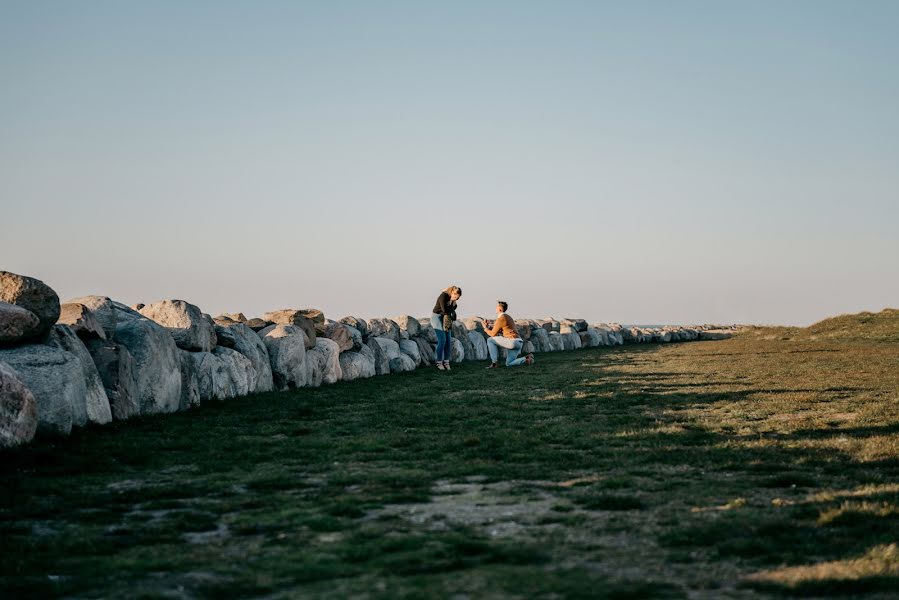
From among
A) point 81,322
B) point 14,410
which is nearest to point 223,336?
point 81,322

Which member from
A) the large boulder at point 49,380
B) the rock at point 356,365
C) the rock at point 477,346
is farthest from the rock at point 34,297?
the rock at point 477,346

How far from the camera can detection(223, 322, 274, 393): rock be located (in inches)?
658

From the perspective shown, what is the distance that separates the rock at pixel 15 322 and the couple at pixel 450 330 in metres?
14.1

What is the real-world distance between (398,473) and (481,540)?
266cm

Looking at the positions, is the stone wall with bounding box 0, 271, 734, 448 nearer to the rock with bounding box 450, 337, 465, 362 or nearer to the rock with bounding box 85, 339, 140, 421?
the rock with bounding box 85, 339, 140, 421

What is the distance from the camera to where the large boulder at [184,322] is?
1497 cm

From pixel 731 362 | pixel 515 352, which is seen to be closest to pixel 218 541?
pixel 515 352

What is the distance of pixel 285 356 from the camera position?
1795cm

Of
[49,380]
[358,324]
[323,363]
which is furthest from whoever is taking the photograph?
[358,324]

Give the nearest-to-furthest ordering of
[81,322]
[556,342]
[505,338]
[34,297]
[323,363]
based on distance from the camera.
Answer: [34,297] → [81,322] → [323,363] → [505,338] → [556,342]

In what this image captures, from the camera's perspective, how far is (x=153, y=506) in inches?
269

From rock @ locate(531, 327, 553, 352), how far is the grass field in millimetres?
26326

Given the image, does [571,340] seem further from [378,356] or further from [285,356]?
[285,356]

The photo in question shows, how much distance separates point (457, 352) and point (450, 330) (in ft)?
17.0
